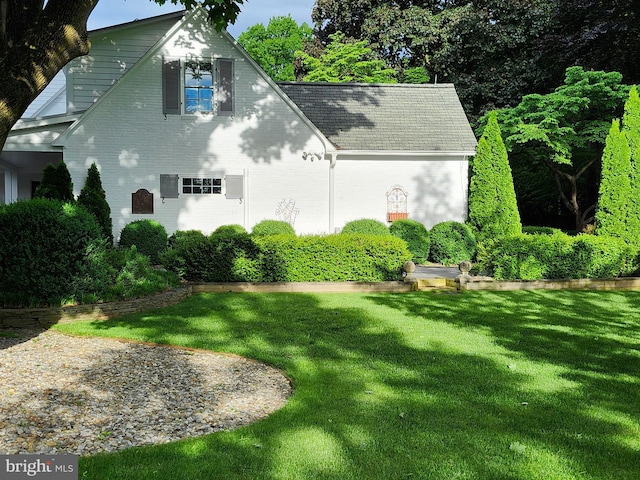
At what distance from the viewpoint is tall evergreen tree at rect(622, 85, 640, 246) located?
572 inches

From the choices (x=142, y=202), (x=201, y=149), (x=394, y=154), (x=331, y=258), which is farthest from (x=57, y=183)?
(x=394, y=154)

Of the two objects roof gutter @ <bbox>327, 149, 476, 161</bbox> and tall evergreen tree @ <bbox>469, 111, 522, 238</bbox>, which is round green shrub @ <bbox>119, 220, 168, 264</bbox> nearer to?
roof gutter @ <bbox>327, 149, 476, 161</bbox>

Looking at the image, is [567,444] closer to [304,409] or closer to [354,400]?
[354,400]

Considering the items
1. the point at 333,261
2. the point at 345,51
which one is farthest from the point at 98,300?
the point at 345,51

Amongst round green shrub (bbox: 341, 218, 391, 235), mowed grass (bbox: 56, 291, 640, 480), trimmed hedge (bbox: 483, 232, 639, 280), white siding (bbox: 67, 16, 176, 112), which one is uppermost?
white siding (bbox: 67, 16, 176, 112)

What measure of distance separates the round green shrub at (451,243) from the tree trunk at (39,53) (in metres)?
13.0

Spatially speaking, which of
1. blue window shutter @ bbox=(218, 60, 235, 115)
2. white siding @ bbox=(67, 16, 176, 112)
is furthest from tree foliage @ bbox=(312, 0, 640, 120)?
white siding @ bbox=(67, 16, 176, 112)

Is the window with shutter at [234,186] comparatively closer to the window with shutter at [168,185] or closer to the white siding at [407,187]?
the window with shutter at [168,185]

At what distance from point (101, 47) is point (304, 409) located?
17335 mm

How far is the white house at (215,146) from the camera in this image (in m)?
16.8

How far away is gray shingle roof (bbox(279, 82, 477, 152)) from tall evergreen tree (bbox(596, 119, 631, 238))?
5053 millimetres

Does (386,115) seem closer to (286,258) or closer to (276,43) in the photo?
(286,258)

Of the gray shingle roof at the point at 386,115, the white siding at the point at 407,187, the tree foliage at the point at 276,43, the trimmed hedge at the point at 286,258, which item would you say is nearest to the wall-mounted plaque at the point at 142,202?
the trimmed hedge at the point at 286,258

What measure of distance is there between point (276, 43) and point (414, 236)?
2874cm
